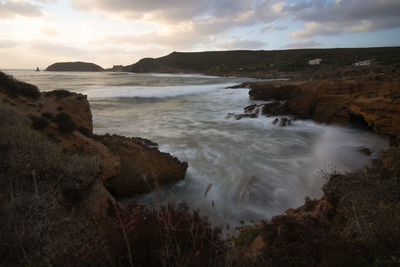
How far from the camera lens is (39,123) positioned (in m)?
4.73

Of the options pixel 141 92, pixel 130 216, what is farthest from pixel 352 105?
pixel 141 92

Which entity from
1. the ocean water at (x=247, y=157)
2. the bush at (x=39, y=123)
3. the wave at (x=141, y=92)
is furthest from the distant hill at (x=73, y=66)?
the bush at (x=39, y=123)

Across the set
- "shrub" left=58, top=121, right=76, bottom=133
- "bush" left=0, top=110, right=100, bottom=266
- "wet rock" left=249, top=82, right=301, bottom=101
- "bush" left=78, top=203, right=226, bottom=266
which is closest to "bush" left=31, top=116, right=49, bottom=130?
"shrub" left=58, top=121, right=76, bottom=133

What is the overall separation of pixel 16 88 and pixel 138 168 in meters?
4.12

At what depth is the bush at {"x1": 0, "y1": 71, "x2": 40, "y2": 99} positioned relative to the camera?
5668mm

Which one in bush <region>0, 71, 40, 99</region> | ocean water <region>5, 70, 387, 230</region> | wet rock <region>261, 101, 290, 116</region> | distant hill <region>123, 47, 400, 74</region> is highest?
distant hill <region>123, 47, 400, 74</region>

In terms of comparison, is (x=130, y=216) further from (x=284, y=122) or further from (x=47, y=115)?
(x=284, y=122)

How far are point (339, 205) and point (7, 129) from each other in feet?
18.0

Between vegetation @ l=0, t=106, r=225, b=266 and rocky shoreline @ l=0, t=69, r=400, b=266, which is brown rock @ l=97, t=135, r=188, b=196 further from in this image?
vegetation @ l=0, t=106, r=225, b=266

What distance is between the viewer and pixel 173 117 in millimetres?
15102

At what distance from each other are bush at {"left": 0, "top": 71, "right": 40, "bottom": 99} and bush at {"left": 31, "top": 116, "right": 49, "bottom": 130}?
1641 mm

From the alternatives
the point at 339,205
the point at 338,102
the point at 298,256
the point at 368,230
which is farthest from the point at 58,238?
the point at 338,102

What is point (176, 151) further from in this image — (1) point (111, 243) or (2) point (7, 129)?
(1) point (111, 243)

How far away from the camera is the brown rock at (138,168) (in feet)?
16.3
